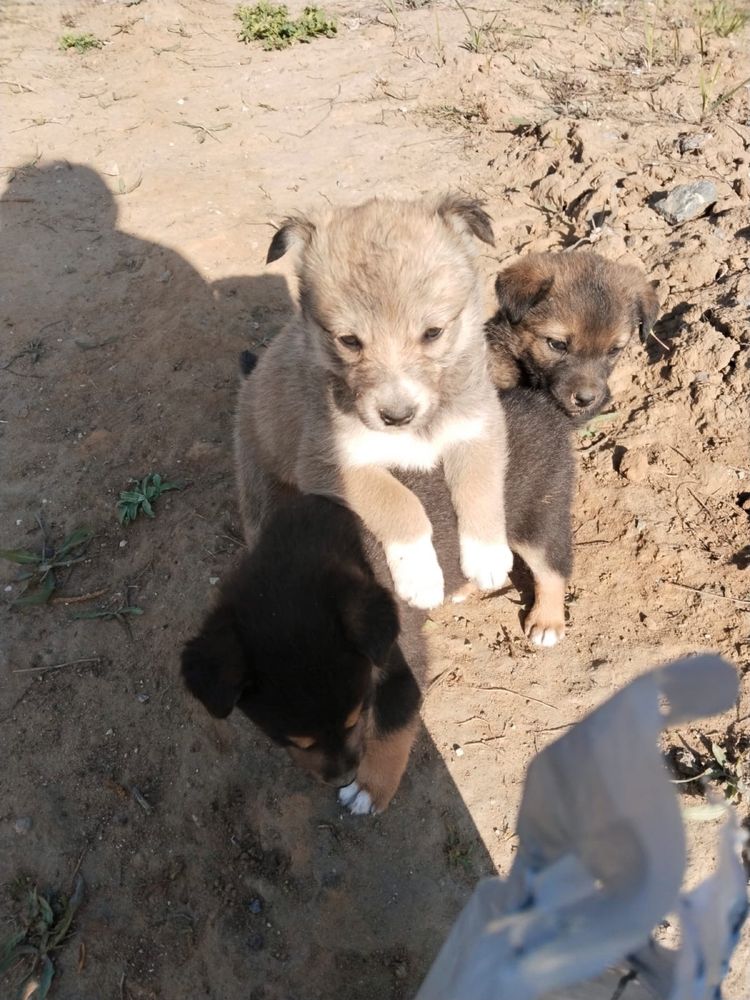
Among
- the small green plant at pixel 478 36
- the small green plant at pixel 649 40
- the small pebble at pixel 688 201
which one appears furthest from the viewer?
the small green plant at pixel 478 36

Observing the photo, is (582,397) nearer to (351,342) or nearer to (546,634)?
(546,634)

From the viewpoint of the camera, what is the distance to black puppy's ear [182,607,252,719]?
7.86ft

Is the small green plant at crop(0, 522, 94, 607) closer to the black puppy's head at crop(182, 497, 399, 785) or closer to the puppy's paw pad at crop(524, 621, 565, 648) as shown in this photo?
the black puppy's head at crop(182, 497, 399, 785)

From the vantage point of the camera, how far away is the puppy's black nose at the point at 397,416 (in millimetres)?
2895

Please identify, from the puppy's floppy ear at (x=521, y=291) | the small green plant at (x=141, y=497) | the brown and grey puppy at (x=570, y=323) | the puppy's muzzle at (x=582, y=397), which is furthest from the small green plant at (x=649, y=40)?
the small green plant at (x=141, y=497)

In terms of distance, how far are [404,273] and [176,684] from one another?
2.47 meters

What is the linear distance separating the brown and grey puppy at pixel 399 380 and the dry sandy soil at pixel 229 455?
0.95m

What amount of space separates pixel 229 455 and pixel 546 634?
2.56 metres

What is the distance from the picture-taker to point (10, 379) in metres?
5.41

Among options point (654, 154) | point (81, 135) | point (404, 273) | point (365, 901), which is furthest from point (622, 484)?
point (81, 135)

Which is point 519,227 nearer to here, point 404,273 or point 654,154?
point 654,154

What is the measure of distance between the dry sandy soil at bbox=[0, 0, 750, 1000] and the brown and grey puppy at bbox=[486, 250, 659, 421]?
1.71 feet

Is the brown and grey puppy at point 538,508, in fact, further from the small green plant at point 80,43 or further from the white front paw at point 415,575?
the small green plant at point 80,43

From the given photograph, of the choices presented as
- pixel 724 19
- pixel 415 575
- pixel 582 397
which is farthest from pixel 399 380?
pixel 724 19
